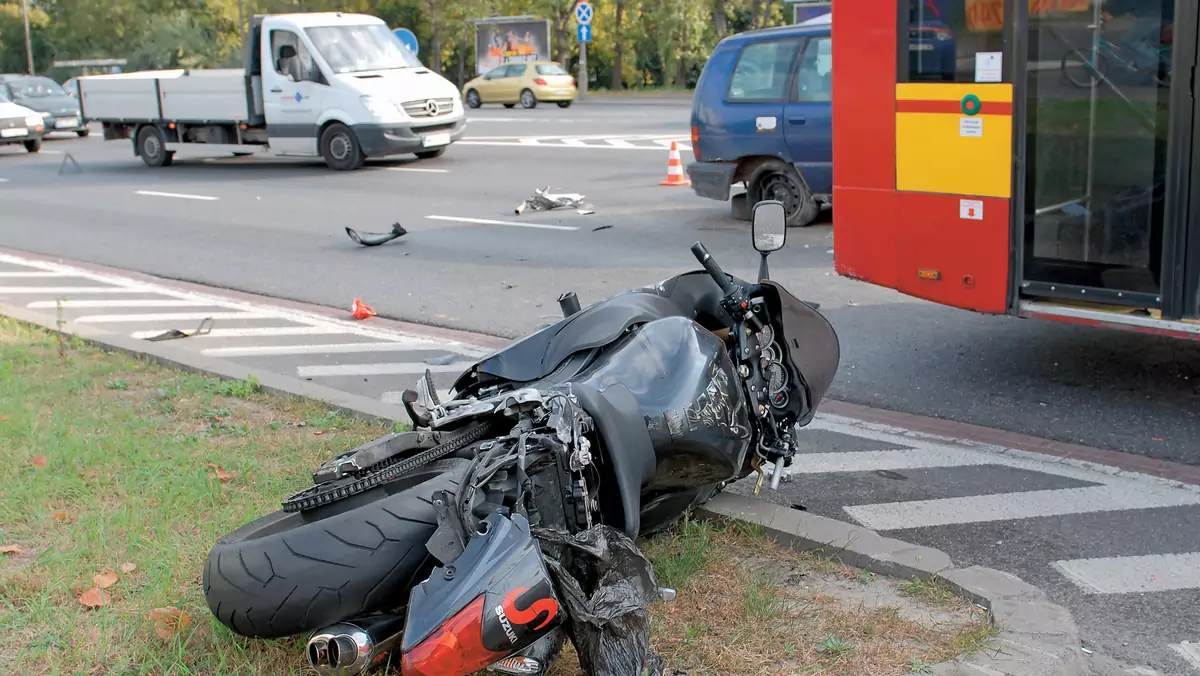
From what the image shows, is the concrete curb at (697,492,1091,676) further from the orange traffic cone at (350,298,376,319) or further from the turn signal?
the orange traffic cone at (350,298,376,319)

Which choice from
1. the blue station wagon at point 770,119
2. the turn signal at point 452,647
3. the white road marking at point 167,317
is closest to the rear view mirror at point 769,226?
the turn signal at point 452,647

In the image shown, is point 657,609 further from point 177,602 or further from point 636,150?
point 636,150

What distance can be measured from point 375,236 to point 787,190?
450cm

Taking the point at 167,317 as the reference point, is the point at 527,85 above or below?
above

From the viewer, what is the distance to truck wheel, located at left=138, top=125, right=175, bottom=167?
22750mm

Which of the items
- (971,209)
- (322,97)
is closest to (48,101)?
(322,97)

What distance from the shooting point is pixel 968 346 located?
773 centimetres

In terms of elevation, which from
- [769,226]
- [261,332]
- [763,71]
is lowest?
[261,332]

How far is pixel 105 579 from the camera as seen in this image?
4086 mm

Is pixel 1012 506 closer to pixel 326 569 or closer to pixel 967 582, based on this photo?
pixel 967 582

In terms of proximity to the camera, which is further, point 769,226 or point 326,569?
point 769,226

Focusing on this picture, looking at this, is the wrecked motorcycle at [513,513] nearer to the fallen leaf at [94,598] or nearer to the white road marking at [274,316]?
the fallen leaf at [94,598]

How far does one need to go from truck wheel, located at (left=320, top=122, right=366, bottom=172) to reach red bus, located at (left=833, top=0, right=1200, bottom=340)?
45.5ft

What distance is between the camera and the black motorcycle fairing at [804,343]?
425cm
